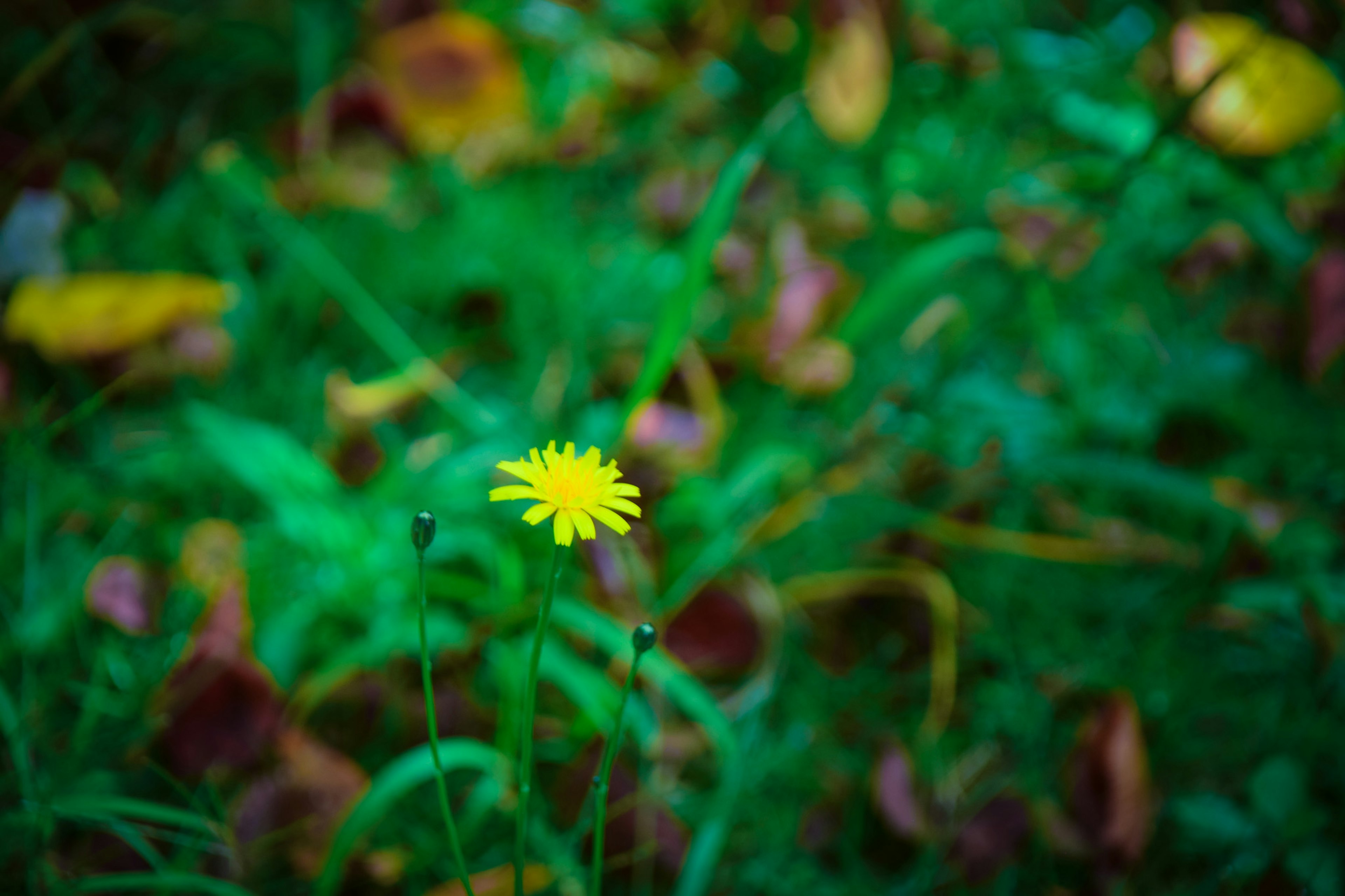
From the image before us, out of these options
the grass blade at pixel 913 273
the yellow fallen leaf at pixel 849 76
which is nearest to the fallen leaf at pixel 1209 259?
the grass blade at pixel 913 273

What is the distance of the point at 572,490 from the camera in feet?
1.37

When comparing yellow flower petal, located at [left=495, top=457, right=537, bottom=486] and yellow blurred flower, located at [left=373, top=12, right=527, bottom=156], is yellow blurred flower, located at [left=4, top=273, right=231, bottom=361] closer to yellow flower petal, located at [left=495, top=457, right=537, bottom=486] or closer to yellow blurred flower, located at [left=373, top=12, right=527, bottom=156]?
yellow blurred flower, located at [left=373, top=12, right=527, bottom=156]

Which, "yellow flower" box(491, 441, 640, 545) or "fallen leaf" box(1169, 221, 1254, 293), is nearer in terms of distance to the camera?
"yellow flower" box(491, 441, 640, 545)

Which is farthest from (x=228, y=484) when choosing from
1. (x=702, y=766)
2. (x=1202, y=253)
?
(x=1202, y=253)

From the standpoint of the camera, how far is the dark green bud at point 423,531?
1.36 feet

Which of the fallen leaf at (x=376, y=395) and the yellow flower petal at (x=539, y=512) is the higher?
the fallen leaf at (x=376, y=395)

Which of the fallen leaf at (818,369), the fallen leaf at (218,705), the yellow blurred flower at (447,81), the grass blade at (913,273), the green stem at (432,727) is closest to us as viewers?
the green stem at (432,727)

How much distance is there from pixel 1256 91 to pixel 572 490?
3.88 feet

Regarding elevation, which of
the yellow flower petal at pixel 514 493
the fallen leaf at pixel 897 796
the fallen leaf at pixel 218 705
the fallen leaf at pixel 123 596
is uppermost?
the fallen leaf at pixel 123 596

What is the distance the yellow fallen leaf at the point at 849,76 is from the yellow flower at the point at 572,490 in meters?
1.01

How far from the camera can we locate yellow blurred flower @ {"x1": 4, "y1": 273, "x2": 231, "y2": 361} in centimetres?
90

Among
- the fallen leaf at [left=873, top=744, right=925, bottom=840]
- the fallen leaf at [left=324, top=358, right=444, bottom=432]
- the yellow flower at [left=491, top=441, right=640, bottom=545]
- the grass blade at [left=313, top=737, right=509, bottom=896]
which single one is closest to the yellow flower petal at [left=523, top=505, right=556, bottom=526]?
the yellow flower at [left=491, top=441, right=640, bottom=545]

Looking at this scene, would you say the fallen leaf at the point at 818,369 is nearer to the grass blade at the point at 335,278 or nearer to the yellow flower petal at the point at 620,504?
the grass blade at the point at 335,278

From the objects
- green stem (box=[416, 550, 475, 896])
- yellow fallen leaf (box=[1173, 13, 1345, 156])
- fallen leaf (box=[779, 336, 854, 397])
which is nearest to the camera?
green stem (box=[416, 550, 475, 896])
